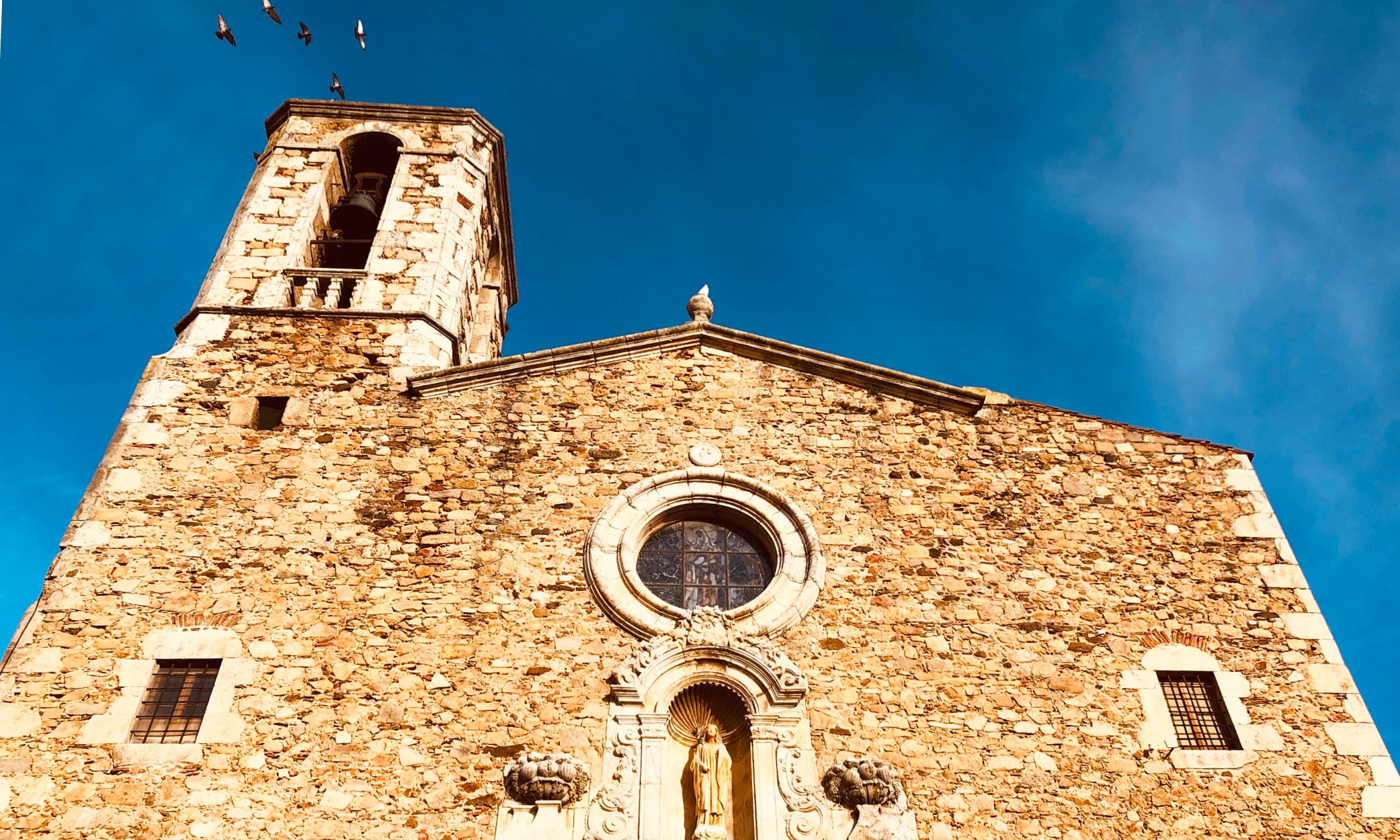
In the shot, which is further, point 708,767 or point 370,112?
point 370,112

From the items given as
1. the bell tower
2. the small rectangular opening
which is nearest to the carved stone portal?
the bell tower

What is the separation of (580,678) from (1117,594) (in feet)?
13.9

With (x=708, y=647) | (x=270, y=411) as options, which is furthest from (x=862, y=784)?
(x=270, y=411)

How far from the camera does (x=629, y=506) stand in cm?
835

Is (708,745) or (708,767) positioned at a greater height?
(708,745)

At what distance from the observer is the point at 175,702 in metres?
7.20

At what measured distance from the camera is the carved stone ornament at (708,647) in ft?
24.0

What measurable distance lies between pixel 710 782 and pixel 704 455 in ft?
9.25

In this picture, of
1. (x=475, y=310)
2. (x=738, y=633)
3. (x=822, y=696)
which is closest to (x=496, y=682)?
(x=738, y=633)

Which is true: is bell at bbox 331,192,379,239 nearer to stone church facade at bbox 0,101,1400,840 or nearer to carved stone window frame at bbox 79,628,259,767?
stone church facade at bbox 0,101,1400,840

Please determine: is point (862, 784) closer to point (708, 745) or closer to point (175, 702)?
point (708, 745)

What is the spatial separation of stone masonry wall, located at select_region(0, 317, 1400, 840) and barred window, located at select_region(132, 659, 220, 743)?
25 cm

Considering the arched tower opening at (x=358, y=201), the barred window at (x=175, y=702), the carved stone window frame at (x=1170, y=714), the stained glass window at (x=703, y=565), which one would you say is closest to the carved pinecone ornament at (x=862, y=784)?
the stained glass window at (x=703, y=565)

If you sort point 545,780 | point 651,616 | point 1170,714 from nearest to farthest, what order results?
point 545,780
point 1170,714
point 651,616
